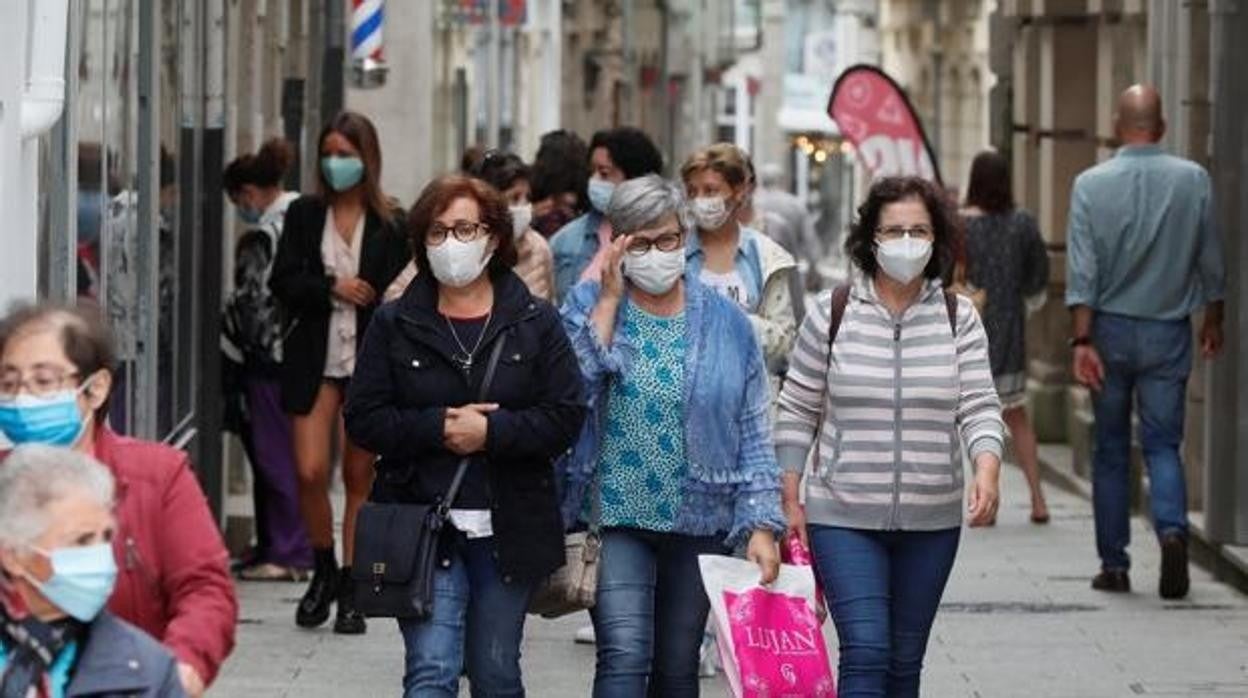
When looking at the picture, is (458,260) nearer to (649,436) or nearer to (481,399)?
(481,399)

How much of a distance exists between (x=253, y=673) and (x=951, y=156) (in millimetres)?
44656

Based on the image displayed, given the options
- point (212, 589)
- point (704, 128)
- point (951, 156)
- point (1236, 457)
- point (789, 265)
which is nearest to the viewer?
point (212, 589)

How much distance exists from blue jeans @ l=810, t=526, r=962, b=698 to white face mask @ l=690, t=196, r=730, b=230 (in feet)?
7.57

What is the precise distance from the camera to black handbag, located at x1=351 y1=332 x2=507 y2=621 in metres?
9.48

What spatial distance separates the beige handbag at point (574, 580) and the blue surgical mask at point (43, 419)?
304 centimetres

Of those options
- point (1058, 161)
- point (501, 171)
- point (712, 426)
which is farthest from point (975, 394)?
point (1058, 161)

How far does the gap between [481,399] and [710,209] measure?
285 centimetres

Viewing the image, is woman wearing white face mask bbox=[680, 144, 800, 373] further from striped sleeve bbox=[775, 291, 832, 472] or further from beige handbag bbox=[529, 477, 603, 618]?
beige handbag bbox=[529, 477, 603, 618]

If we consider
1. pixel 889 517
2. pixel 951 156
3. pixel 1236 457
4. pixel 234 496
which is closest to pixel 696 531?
pixel 889 517

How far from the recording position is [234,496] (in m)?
18.6

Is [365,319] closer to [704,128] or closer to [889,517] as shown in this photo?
[889,517]

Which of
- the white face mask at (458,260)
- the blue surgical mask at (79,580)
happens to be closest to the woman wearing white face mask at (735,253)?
the white face mask at (458,260)

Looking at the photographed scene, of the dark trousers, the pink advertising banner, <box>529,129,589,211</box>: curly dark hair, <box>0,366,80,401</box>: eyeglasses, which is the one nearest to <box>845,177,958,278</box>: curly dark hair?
<box>0,366,80,401</box>: eyeglasses

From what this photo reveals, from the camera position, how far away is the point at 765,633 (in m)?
9.88
